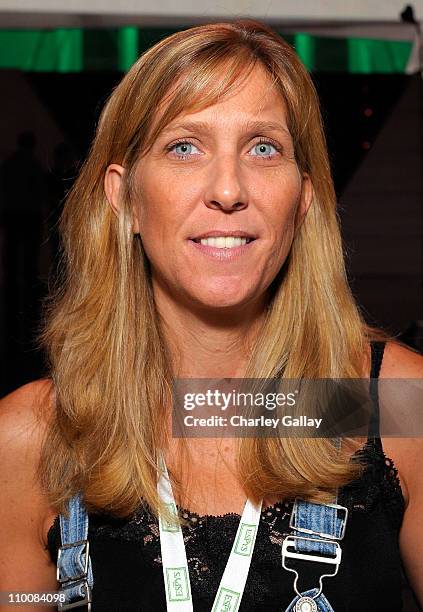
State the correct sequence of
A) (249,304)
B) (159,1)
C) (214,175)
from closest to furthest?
(214,175), (249,304), (159,1)

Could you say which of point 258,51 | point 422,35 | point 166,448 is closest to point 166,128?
point 258,51

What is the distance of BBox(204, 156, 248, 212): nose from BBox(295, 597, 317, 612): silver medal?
67 cm

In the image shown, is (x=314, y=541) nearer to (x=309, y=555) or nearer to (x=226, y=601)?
(x=309, y=555)

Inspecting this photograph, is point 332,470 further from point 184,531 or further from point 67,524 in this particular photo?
point 67,524

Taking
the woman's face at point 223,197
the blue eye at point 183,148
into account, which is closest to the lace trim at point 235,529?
the woman's face at point 223,197

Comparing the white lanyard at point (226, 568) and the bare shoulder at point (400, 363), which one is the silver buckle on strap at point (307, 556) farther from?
the bare shoulder at point (400, 363)

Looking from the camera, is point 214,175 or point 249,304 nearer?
point 214,175

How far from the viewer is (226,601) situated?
1495mm

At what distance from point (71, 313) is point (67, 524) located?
0.40 meters

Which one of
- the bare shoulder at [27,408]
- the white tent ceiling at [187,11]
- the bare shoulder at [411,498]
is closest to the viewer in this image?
the bare shoulder at [411,498]

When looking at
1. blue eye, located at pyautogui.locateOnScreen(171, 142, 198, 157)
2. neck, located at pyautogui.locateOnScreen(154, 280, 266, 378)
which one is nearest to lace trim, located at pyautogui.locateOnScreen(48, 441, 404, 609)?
neck, located at pyautogui.locateOnScreen(154, 280, 266, 378)

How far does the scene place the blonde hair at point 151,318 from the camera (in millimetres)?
1561

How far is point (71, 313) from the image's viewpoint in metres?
1.71

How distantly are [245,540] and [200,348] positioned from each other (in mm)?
368
